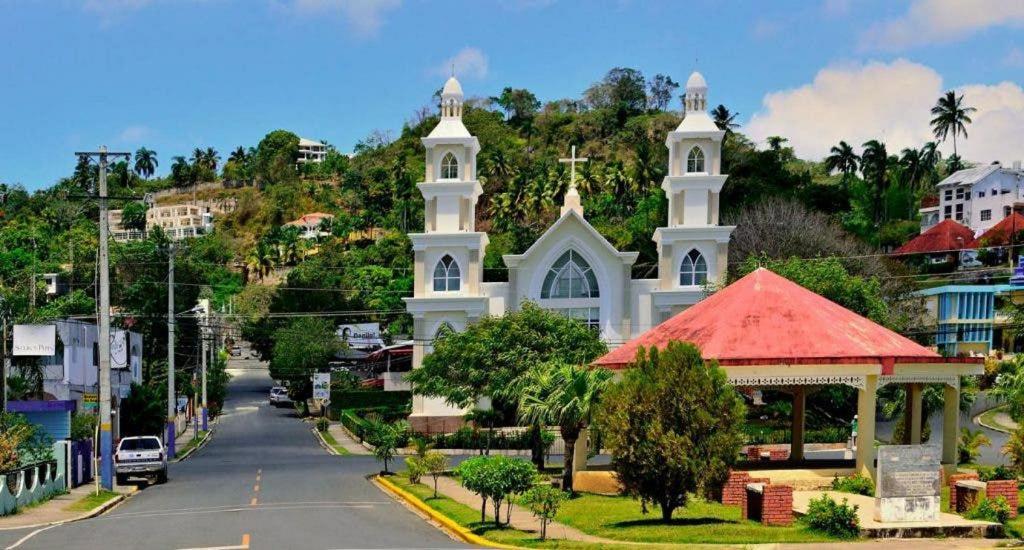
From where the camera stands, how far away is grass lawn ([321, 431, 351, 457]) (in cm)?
6607

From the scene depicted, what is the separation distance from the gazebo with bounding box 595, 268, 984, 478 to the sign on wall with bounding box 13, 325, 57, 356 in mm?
24563

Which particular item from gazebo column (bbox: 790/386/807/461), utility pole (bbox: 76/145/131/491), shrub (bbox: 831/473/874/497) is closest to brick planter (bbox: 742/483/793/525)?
shrub (bbox: 831/473/874/497)

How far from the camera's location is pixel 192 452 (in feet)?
222

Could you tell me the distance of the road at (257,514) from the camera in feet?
84.1

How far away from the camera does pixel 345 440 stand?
245 feet

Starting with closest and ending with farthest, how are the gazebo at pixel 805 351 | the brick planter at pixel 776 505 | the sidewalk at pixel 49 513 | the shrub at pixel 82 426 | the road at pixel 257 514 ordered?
the road at pixel 257 514
the brick planter at pixel 776 505
the sidewalk at pixel 49 513
the gazebo at pixel 805 351
the shrub at pixel 82 426

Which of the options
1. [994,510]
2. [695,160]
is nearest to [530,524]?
[994,510]

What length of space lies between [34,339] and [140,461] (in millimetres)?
10260

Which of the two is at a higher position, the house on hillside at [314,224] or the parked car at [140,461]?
the house on hillside at [314,224]

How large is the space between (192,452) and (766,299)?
1525 inches

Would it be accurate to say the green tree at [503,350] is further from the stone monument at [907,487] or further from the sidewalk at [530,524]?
the stone monument at [907,487]

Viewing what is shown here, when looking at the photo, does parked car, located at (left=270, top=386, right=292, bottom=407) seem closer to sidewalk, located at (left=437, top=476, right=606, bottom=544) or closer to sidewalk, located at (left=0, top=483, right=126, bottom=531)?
sidewalk, located at (left=0, top=483, right=126, bottom=531)

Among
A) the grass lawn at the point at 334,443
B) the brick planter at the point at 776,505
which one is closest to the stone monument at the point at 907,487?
the brick planter at the point at 776,505

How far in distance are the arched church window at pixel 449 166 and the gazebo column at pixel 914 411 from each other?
131 feet
